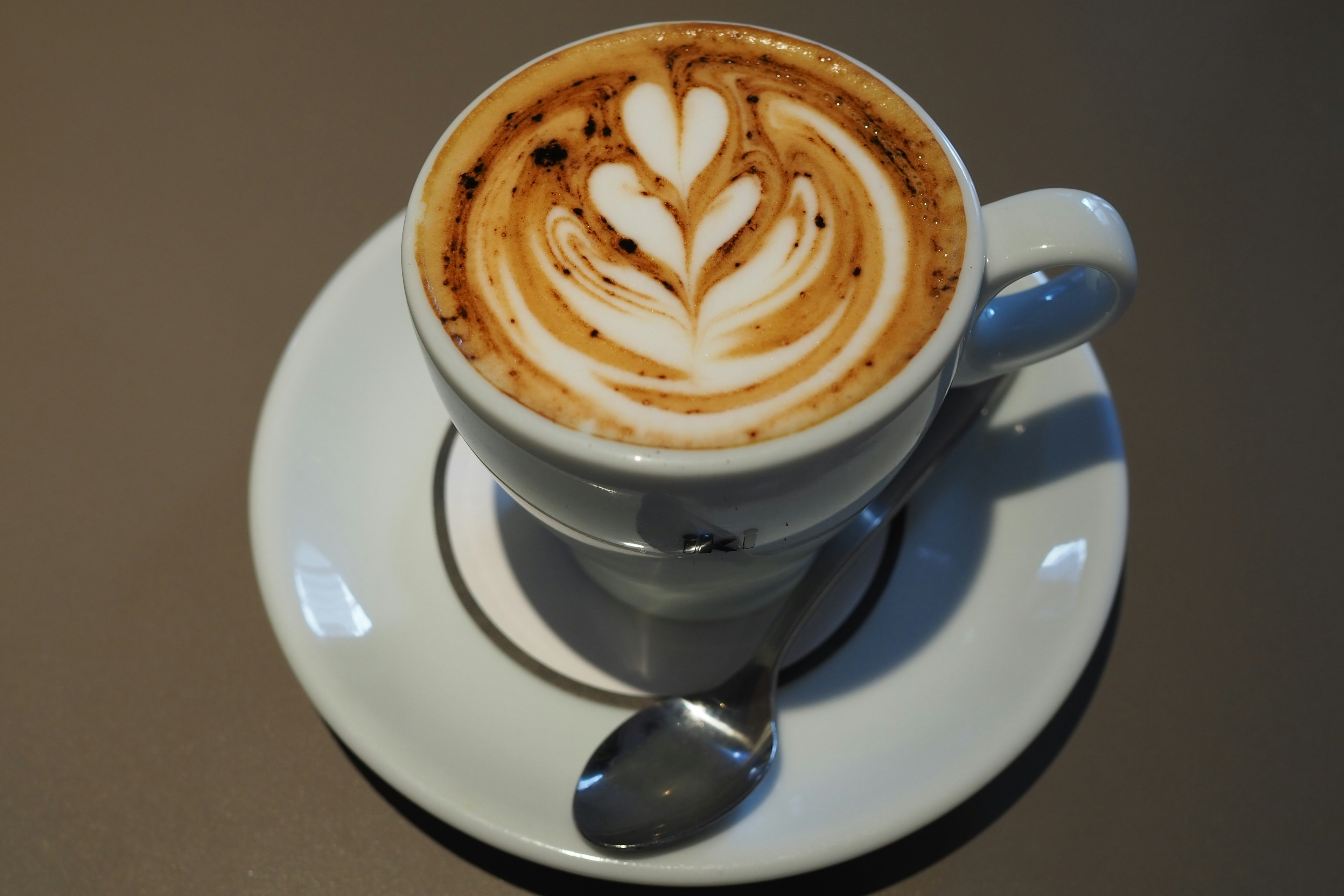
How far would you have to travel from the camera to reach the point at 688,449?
2.44 feet

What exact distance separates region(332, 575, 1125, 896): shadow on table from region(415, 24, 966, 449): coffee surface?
0.50m

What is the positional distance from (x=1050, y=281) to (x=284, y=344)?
1.05 meters

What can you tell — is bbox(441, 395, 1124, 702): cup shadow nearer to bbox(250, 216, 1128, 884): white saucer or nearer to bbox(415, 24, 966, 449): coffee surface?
bbox(250, 216, 1128, 884): white saucer

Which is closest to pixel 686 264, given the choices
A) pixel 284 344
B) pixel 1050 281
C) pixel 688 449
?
pixel 688 449

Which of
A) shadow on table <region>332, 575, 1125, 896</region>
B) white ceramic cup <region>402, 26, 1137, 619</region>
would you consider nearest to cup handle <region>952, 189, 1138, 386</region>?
white ceramic cup <region>402, 26, 1137, 619</region>

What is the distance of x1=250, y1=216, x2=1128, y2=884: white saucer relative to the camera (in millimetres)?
938

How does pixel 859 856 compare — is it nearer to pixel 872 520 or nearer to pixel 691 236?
pixel 872 520

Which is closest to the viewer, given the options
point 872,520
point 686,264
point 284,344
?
point 686,264

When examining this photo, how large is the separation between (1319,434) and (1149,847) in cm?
65

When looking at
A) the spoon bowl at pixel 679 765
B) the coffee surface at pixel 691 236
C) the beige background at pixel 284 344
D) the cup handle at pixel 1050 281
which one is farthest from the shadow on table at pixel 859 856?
the coffee surface at pixel 691 236

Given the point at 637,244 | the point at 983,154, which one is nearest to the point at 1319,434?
the point at 983,154

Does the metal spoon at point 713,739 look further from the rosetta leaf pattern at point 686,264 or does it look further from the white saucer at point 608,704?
the rosetta leaf pattern at point 686,264

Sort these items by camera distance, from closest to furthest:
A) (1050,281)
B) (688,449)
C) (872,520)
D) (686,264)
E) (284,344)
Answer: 1. (688,449)
2. (686,264)
3. (1050,281)
4. (872,520)
5. (284,344)

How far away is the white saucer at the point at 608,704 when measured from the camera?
938 millimetres
